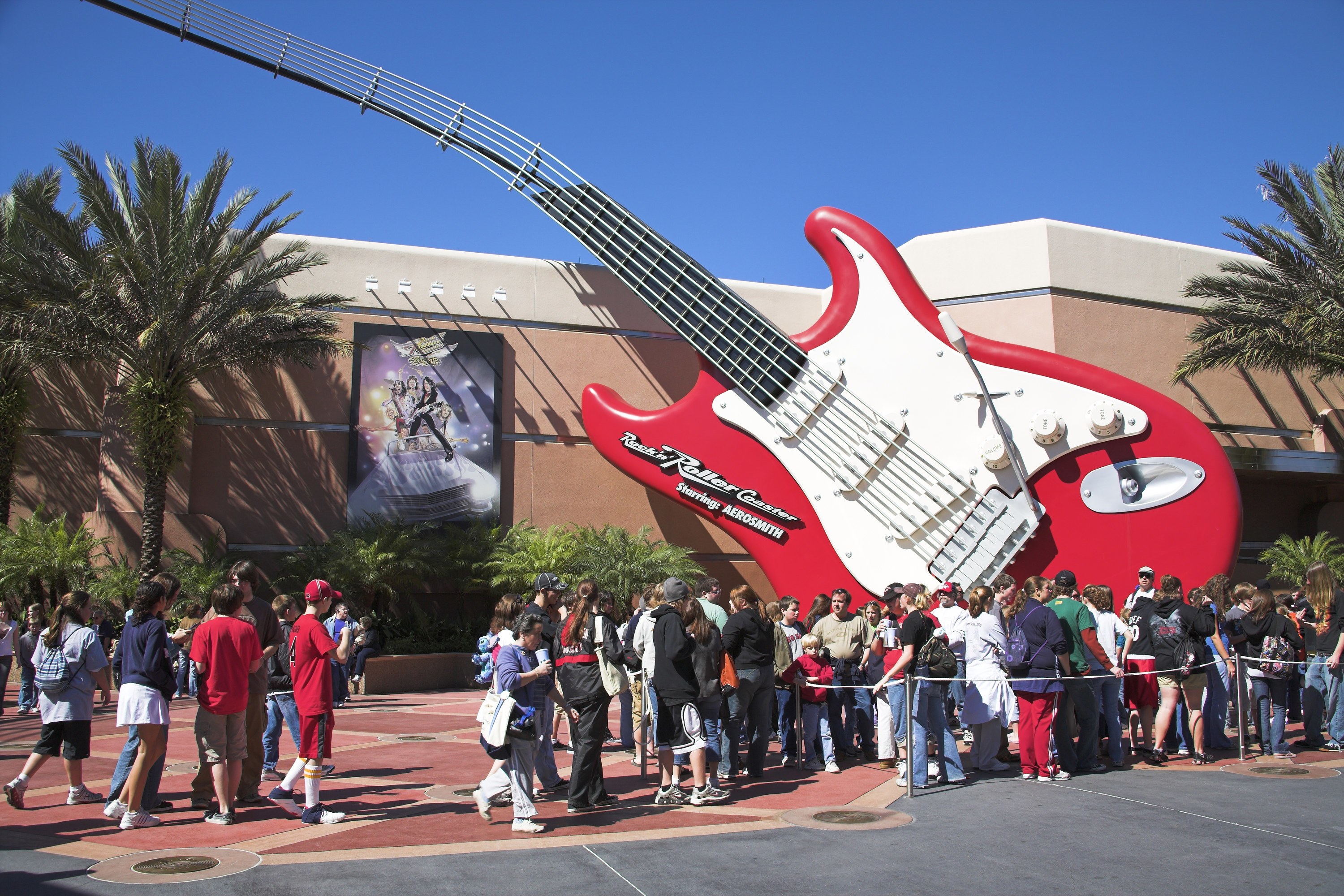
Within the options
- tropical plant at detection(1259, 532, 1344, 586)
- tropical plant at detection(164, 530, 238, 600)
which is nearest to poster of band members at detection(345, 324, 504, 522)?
tropical plant at detection(164, 530, 238, 600)

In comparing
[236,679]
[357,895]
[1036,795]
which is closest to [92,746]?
[236,679]

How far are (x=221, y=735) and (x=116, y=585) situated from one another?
43.0 ft

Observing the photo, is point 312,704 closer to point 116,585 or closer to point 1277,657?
point 1277,657

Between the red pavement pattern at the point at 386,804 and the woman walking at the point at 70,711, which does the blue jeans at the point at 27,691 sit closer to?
the red pavement pattern at the point at 386,804

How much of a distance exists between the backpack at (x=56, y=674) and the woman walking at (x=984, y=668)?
6.95m

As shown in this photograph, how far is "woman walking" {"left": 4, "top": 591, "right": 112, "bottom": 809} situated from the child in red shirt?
5623 millimetres

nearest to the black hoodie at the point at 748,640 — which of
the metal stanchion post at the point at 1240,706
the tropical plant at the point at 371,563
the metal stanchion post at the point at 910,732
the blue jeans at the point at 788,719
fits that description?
the blue jeans at the point at 788,719

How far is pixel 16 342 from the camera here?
1733 cm

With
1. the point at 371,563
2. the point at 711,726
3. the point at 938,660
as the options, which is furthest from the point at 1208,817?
the point at 371,563

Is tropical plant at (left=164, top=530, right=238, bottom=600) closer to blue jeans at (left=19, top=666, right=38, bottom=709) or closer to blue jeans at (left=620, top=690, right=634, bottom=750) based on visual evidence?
blue jeans at (left=19, top=666, right=38, bottom=709)

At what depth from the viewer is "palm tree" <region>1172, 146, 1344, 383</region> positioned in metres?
19.3

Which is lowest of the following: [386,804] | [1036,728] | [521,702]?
[386,804]

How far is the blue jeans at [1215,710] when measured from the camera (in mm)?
9562

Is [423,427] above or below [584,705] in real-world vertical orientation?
above
